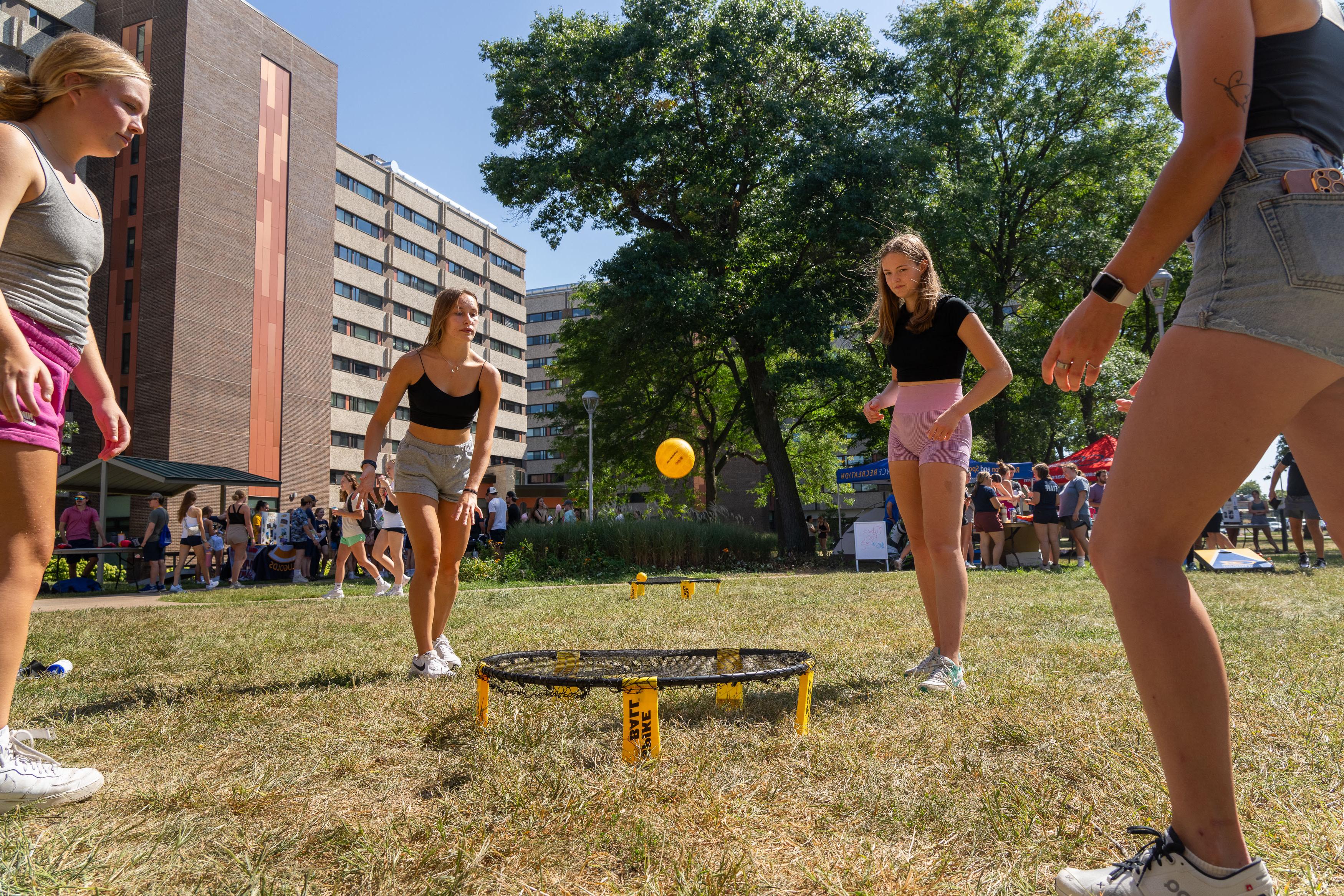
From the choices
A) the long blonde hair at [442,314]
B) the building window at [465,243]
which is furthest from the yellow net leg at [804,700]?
the building window at [465,243]

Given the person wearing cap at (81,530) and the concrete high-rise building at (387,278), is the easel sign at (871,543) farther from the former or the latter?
the concrete high-rise building at (387,278)

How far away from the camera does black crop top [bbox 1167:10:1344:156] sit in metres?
1.66

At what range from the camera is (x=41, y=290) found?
254 centimetres

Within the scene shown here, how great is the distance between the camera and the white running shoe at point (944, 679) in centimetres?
384

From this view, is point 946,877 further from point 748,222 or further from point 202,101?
point 202,101

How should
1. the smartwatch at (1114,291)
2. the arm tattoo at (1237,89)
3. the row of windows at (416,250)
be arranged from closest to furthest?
the arm tattoo at (1237,89) < the smartwatch at (1114,291) < the row of windows at (416,250)

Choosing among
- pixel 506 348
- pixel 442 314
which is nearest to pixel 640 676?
pixel 442 314

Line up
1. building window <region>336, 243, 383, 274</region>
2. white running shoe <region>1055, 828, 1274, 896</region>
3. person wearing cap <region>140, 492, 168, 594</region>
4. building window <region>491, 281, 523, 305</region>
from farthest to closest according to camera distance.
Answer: building window <region>491, 281, 523, 305</region>, building window <region>336, 243, 383, 274</region>, person wearing cap <region>140, 492, 168, 594</region>, white running shoe <region>1055, 828, 1274, 896</region>

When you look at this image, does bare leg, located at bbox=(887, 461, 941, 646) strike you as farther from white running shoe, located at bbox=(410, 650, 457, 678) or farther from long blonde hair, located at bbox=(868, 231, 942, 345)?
white running shoe, located at bbox=(410, 650, 457, 678)

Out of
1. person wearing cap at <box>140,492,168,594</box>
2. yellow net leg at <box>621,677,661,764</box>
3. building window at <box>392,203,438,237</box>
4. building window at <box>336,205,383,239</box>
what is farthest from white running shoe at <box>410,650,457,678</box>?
building window at <box>392,203,438,237</box>

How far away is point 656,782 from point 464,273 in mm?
79466

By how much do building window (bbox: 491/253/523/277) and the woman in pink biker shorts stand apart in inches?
3200

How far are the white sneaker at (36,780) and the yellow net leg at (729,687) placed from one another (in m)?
2.26

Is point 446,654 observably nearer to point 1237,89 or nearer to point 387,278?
point 1237,89
